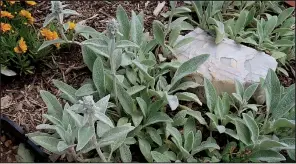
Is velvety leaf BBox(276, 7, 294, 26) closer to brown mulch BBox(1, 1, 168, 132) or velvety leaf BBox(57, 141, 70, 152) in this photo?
brown mulch BBox(1, 1, 168, 132)

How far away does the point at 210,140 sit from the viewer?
187 cm

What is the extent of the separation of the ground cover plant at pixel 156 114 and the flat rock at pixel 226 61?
0.07m

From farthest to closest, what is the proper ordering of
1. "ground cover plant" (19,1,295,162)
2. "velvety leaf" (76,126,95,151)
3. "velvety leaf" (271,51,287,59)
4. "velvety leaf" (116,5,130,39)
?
1. "velvety leaf" (271,51,287,59)
2. "velvety leaf" (116,5,130,39)
3. "ground cover plant" (19,1,295,162)
4. "velvety leaf" (76,126,95,151)

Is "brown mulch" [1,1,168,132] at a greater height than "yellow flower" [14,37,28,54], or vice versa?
"yellow flower" [14,37,28,54]

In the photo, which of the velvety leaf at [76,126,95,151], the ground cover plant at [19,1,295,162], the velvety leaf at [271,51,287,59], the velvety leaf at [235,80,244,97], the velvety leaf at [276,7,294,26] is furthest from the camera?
the velvety leaf at [276,7,294,26]

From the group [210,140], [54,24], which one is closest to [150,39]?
[54,24]

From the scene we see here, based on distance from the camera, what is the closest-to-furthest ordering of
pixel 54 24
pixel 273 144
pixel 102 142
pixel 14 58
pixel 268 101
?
pixel 102 142, pixel 273 144, pixel 268 101, pixel 14 58, pixel 54 24

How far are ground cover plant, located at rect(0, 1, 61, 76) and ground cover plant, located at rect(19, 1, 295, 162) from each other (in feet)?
0.53

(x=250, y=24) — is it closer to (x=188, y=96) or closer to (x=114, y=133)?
(x=188, y=96)

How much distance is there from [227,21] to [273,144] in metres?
0.76

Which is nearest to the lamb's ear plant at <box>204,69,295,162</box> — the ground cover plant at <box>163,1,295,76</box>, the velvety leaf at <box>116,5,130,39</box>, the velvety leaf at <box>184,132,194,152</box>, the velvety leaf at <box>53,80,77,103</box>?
the velvety leaf at <box>184,132,194,152</box>

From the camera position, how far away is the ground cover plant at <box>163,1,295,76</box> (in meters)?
2.23

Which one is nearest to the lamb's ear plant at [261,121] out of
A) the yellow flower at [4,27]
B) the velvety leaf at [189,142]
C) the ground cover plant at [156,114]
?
the ground cover plant at [156,114]

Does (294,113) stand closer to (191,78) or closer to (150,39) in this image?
(191,78)
